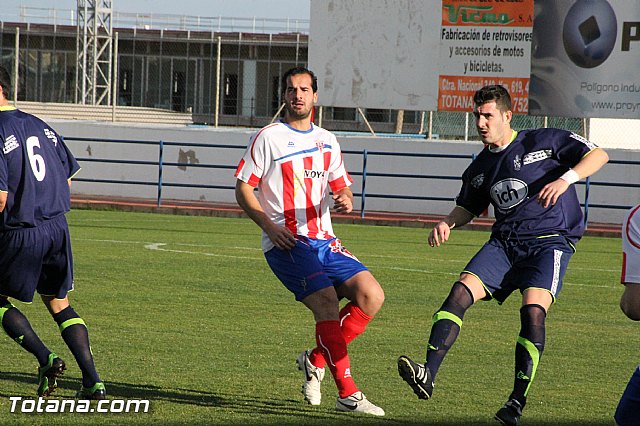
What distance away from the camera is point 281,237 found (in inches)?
265

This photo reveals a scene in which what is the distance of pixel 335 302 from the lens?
6.76 metres

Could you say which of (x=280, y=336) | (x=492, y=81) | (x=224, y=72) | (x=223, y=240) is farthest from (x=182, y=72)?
(x=280, y=336)

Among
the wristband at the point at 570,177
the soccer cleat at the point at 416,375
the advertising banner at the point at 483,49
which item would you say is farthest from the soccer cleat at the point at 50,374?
the advertising banner at the point at 483,49

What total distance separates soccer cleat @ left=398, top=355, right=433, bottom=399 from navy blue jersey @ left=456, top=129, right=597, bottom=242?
1141 millimetres

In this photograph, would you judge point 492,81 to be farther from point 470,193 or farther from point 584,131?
point 470,193

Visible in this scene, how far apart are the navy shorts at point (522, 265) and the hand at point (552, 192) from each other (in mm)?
289

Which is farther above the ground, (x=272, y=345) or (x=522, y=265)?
(x=522, y=265)

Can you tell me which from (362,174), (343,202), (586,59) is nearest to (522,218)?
(343,202)

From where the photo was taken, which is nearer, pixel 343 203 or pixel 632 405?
pixel 632 405

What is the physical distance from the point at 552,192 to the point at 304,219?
4.87 feet

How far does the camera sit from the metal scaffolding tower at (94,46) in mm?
41469

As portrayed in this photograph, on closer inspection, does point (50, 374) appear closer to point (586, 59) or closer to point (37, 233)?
point (37, 233)

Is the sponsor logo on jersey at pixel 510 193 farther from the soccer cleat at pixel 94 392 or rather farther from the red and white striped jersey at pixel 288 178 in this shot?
the soccer cleat at pixel 94 392

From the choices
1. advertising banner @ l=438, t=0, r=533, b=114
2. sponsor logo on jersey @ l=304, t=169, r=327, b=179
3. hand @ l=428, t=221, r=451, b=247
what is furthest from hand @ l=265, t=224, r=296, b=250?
advertising banner @ l=438, t=0, r=533, b=114
